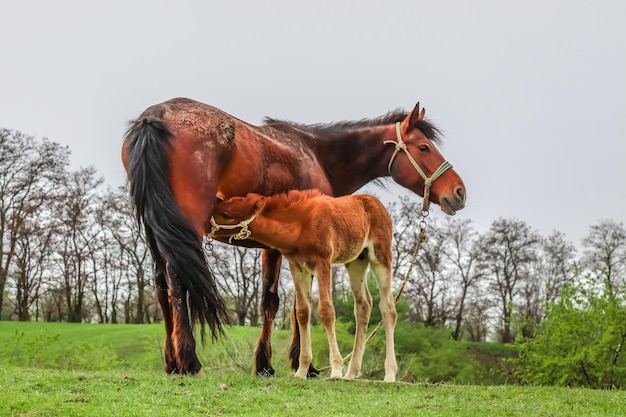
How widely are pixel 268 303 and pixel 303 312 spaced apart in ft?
4.34

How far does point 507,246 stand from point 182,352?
36569 mm

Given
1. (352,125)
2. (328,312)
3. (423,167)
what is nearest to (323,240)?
(328,312)

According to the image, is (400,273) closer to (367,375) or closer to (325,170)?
(367,375)

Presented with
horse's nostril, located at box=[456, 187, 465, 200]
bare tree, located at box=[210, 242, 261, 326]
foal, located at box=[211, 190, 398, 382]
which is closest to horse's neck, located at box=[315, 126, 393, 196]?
horse's nostril, located at box=[456, 187, 465, 200]

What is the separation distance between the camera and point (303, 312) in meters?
7.85

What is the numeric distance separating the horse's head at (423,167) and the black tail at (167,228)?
12.6ft

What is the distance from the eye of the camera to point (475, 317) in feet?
134

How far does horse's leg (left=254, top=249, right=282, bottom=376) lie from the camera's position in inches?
355

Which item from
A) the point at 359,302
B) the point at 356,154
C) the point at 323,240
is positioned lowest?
Answer: the point at 359,302

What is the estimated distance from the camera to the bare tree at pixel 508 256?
1597 inches

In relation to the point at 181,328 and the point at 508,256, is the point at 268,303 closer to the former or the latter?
the point at 181,328

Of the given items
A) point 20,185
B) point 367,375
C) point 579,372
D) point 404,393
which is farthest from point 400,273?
point 404,393

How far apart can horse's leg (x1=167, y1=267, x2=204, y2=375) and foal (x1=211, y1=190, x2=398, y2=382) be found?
0.71m

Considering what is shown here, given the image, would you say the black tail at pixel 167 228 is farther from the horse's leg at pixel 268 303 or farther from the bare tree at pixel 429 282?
the bare tree at pixel 429 282
